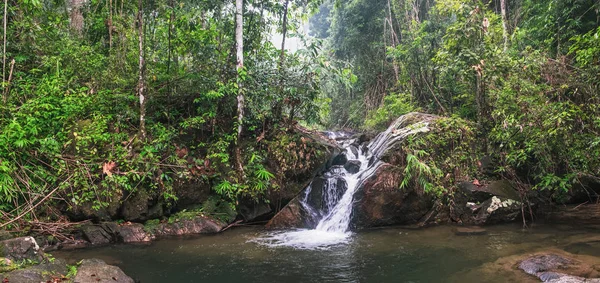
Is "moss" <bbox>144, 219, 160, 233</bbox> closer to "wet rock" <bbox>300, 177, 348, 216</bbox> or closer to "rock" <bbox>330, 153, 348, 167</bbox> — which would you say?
"wet rock" <bbox>300, 177, 348, 216</bbox>

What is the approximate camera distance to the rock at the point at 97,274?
4740 millimetres

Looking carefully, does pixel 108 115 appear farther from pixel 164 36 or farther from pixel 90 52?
pixel 164 36

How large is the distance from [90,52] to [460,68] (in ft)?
34.4

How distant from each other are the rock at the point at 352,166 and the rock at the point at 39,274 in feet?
26.1

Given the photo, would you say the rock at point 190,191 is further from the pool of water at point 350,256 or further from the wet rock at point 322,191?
the wet rock at point 322,191

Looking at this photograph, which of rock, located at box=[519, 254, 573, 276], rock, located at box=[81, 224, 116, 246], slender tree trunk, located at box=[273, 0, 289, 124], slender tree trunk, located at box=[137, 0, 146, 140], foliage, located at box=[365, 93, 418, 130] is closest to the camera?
rock, located at box=[519, 254, 573, 276]

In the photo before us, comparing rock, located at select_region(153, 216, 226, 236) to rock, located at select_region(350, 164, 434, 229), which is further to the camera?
rock, located at select_region(350, 164, 434, 229)

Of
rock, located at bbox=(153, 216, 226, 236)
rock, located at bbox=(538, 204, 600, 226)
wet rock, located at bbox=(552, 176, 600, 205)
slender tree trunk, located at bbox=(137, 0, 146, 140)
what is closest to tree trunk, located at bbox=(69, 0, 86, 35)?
slender tree trunk, located at bbox=(137, 0, 146, 140)

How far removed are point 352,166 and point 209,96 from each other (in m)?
5.06

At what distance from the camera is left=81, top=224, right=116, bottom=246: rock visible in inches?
293

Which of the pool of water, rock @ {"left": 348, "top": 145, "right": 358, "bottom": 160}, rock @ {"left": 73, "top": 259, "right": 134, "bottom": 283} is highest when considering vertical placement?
rock @ {"left": 348, "top": 145, "right": 358, "bottom": 160}

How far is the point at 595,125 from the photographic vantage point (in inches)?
294

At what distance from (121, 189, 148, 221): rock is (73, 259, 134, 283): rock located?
311 centimetres

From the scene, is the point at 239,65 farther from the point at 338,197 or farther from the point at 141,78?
the point at 338,197
